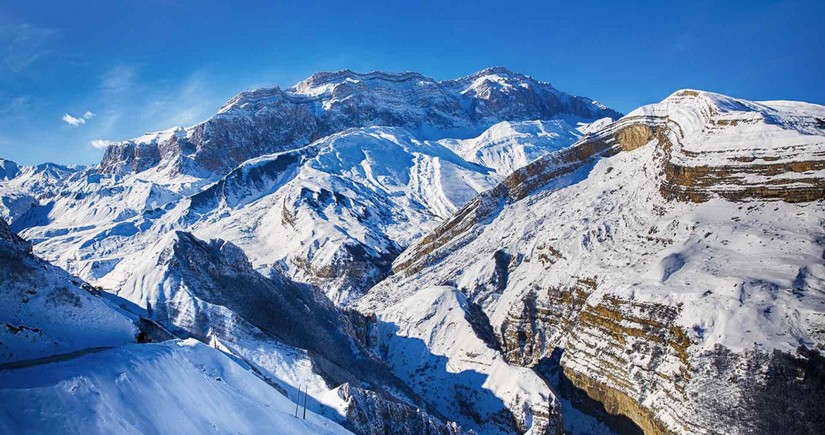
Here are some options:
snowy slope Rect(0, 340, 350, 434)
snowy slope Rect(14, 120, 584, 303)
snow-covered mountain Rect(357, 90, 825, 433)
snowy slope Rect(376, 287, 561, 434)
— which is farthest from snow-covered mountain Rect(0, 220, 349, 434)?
snowy slope Rect(14, 120, 584, 303)

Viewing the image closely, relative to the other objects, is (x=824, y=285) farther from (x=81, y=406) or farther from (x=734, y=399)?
(x=81, y=406)

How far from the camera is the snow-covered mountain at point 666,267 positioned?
46344mm

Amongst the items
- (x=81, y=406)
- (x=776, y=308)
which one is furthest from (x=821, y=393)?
(x=81, y=406)

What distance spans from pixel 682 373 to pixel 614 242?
94.6 feet

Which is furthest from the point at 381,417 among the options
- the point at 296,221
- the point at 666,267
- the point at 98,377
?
the point at 296,221

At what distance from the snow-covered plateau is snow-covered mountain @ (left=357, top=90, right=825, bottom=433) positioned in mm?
265

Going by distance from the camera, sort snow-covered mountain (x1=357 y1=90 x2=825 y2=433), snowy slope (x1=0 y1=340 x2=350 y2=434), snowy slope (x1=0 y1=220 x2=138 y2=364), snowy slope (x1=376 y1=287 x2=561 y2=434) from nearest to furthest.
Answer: snowy slope (x1=0 y1=340 x2=350 y2=434), snowy slope (x1=0 y1=220 x2=138 y2=364), snow-covered mountain (x1=357 y1=90 x2=825 y2=433), snowy slope (x1=376 y1=287 x2=561 y2=434)

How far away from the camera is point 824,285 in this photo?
50.1 meters

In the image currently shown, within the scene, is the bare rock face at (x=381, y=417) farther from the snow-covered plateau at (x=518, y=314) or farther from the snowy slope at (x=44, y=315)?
the snowy slope at (x=44, y=315)

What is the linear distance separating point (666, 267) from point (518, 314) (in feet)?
73.8

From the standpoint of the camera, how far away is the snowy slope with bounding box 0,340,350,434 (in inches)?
596

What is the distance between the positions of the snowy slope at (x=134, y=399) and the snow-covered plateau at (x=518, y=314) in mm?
83

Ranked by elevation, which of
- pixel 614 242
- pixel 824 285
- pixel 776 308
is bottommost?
pixel 776 308

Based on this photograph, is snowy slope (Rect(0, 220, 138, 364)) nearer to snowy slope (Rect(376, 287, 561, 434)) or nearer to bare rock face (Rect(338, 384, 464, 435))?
bare rock face (Rect(338, 384, 464, 435))
